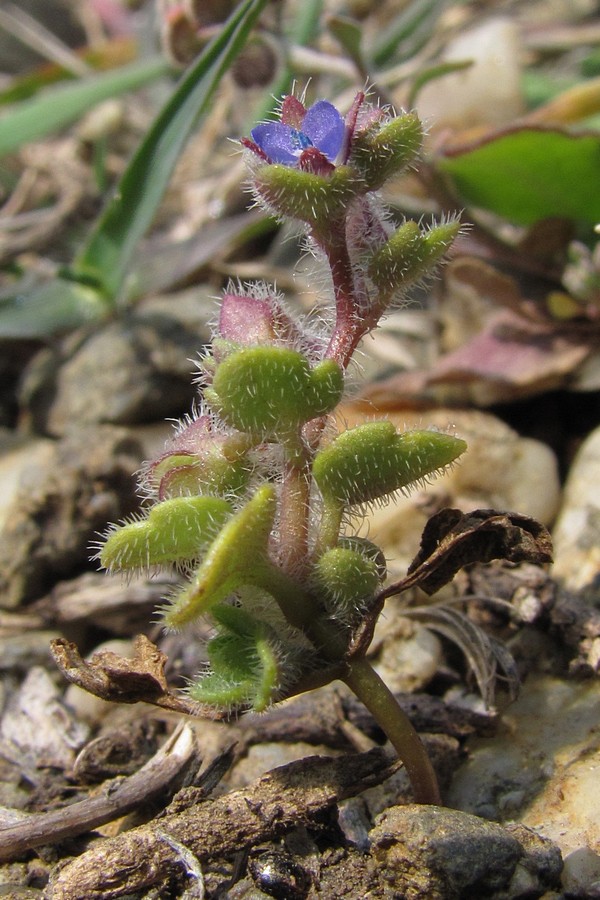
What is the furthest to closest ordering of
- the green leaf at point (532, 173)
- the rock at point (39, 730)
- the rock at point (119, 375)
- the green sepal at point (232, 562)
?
the rock at point (119, 375) < the green leaf at point (532, 173) < the rock at point (39, 730) < the green sepal at point (232, 562)

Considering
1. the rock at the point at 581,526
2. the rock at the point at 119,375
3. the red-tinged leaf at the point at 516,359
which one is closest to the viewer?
the rock at the point at 581,526

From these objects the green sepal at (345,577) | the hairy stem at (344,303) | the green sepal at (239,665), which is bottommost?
the green sepal at (239,665)

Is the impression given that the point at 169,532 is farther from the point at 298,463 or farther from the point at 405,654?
the point at 405,654

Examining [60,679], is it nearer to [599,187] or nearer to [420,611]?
[420,611]

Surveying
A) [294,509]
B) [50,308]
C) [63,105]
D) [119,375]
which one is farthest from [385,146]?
[63,105]

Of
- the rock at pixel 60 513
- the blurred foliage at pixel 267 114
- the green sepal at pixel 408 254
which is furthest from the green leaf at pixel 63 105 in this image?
the green sepal at pixel 408 254

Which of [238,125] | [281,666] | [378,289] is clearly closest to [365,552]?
[281,666]

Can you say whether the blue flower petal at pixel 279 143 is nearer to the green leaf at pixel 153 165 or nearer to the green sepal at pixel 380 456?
the green sepal at pixel 380 456
